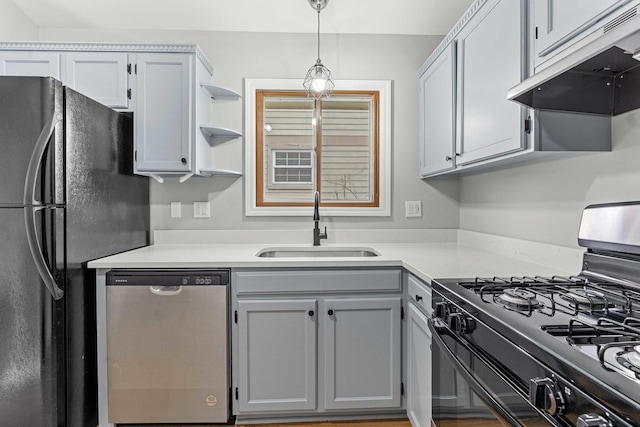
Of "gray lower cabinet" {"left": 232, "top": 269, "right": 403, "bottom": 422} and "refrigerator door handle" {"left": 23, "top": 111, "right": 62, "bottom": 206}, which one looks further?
"gray lower cabinet" {"left": 232, "top": 269, "right": 403, "bottom": 422}

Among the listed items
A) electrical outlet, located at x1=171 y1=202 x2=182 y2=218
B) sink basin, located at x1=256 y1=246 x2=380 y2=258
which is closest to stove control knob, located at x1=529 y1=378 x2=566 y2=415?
sink basin, located at x1=256 y1=246 x2=380 y2=258

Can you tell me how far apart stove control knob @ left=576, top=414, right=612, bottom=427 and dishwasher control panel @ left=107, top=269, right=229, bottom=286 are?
1486 mm

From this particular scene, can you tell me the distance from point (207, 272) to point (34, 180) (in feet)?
2.67

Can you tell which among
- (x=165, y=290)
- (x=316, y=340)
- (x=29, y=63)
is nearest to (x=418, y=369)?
(x=316, y=340)

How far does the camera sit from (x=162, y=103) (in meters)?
2.10

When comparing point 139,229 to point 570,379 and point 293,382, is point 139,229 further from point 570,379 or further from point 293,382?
point 570,379

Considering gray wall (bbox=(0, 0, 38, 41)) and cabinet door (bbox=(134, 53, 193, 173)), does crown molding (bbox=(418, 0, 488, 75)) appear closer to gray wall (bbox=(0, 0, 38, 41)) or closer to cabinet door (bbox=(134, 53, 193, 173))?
cabinet door (bbox=(134, 53, 193, 173))

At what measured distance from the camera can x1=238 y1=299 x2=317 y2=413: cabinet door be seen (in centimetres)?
180

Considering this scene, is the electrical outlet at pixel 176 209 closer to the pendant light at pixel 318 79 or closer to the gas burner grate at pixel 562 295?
the pendant light at pixel 318 79

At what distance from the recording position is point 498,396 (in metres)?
0.87

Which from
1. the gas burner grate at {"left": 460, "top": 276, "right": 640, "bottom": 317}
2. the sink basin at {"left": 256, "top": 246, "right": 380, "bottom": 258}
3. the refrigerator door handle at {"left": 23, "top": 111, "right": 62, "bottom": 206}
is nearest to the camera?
the gas burner grate at {"left": 460, "top": 276, "right": 640, "bottom": 317}

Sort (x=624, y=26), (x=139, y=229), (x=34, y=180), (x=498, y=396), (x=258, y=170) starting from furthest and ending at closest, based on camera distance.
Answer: (x=258, y=170) → (x=139, y=229) → (x=34, y=180) → (x=498, y=396) → (x=624, y=26)

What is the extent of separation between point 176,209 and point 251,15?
1365mm

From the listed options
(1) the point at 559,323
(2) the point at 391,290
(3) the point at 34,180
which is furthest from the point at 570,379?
(3) the point at 34,180
